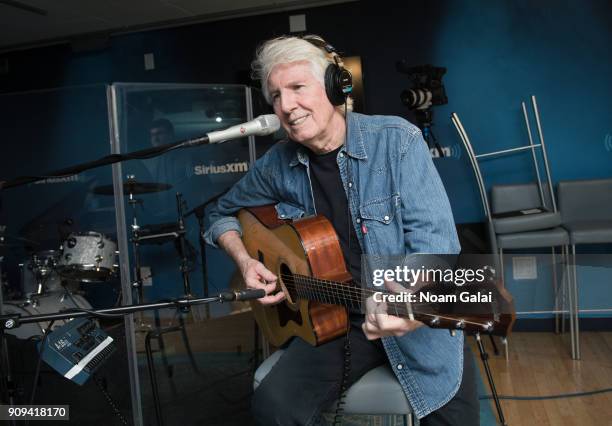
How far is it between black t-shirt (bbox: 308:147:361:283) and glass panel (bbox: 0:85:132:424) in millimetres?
1669

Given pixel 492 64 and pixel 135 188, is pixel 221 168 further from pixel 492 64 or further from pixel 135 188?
pixel 492 64

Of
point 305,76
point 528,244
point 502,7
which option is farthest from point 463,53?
point 305,76

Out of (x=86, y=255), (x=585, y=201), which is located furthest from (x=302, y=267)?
(x=585, y=201)

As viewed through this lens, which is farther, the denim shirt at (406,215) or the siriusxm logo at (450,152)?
the siriusxm logo at (450,152)

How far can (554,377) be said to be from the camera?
3162 mm

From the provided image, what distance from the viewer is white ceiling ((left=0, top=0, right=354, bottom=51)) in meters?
4.31

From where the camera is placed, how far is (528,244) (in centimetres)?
349

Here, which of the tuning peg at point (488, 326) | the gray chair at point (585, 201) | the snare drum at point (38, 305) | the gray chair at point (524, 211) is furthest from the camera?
the gray chair at point (585, 201)

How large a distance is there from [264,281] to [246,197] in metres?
0.43

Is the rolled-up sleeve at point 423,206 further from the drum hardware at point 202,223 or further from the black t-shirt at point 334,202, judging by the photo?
the drum hardware at point 202,223

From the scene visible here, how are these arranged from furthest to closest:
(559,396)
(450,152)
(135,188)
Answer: (450,152), (135,188), (559,396)

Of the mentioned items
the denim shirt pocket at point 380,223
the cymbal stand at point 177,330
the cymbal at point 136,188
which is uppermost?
the cymbal at point 136,188

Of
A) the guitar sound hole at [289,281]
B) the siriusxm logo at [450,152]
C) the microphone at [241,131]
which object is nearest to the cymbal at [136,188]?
the guitar sound hole at [289,281]

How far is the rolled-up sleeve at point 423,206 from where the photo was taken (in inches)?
54.7
